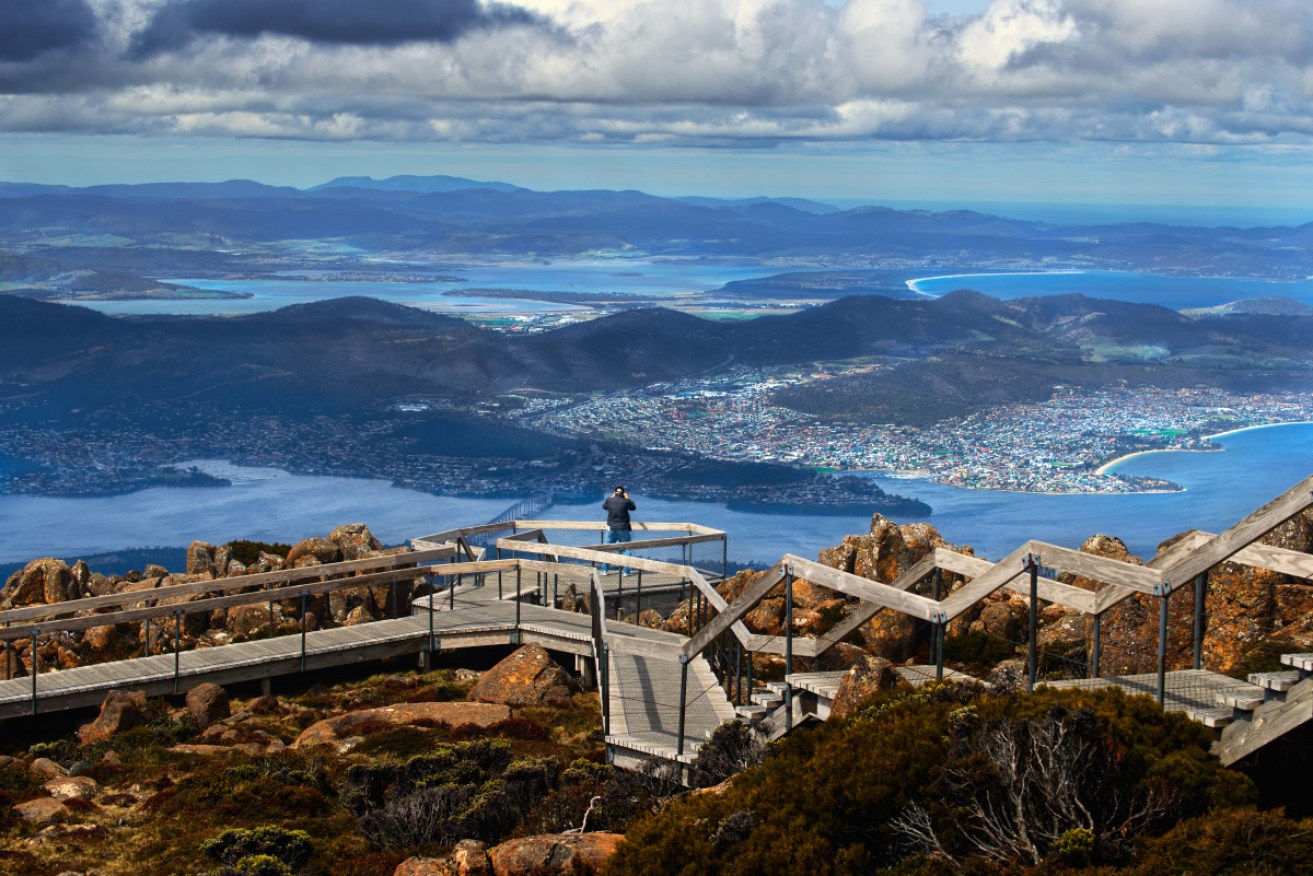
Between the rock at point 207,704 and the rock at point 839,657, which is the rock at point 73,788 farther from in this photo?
the rock at point 839,657

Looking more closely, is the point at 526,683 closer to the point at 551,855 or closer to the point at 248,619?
the point at 248,619

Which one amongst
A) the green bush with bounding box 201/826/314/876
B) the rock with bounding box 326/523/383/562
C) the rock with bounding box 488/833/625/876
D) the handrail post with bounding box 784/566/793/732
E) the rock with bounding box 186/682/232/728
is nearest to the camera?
the rock with bounding box 488/833/625/876

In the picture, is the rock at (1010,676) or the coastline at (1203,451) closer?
the rock at (1010,676)

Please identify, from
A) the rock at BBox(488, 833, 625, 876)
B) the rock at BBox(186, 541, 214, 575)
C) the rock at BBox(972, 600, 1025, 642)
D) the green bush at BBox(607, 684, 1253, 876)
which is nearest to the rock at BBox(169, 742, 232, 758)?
the rock at BBox(488, 833, 625, 876)

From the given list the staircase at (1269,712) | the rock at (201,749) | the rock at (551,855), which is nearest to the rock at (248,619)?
the rock at (201,749)

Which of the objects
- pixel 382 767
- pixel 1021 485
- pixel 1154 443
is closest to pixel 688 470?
pixel 1021 485

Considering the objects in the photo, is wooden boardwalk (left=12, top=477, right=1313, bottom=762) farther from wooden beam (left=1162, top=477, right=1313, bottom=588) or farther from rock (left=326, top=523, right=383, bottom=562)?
rock (left=326, top=523, right=383, bottom=562)
